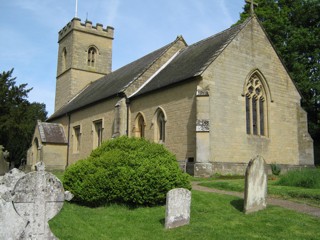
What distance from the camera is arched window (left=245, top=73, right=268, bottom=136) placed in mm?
21969

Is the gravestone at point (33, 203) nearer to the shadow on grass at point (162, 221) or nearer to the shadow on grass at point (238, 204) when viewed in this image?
the shadow on grass at point (162, 221)

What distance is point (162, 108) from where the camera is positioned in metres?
22.6

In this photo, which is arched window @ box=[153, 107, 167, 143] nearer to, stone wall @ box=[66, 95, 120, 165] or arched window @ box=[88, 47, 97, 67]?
stone wall @ box=[66, 95, 120, 165]

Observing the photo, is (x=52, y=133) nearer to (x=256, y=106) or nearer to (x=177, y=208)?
(x=256, y=106)

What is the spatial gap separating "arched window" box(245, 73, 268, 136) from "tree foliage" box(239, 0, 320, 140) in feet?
24.5

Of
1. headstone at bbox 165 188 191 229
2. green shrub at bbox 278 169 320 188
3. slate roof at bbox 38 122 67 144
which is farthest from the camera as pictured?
slate roof at bbox 38 122 67 144

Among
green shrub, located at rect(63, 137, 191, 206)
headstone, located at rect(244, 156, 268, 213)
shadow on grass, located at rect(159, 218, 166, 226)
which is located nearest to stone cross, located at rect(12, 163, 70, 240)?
shadow on grass, located at rect(159, 218, 166, 226)

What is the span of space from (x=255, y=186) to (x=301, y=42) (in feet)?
75.2

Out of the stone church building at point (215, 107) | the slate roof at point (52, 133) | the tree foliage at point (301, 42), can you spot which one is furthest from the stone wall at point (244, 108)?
the slate roof at point (52, 133)

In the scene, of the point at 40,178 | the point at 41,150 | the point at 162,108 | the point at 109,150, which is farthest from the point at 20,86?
the point at 40,178

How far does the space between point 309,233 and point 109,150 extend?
6.88 meters

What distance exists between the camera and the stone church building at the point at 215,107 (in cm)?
2002

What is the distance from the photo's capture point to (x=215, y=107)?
2034cm

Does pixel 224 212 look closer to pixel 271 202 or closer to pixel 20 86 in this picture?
pixel 271 202
